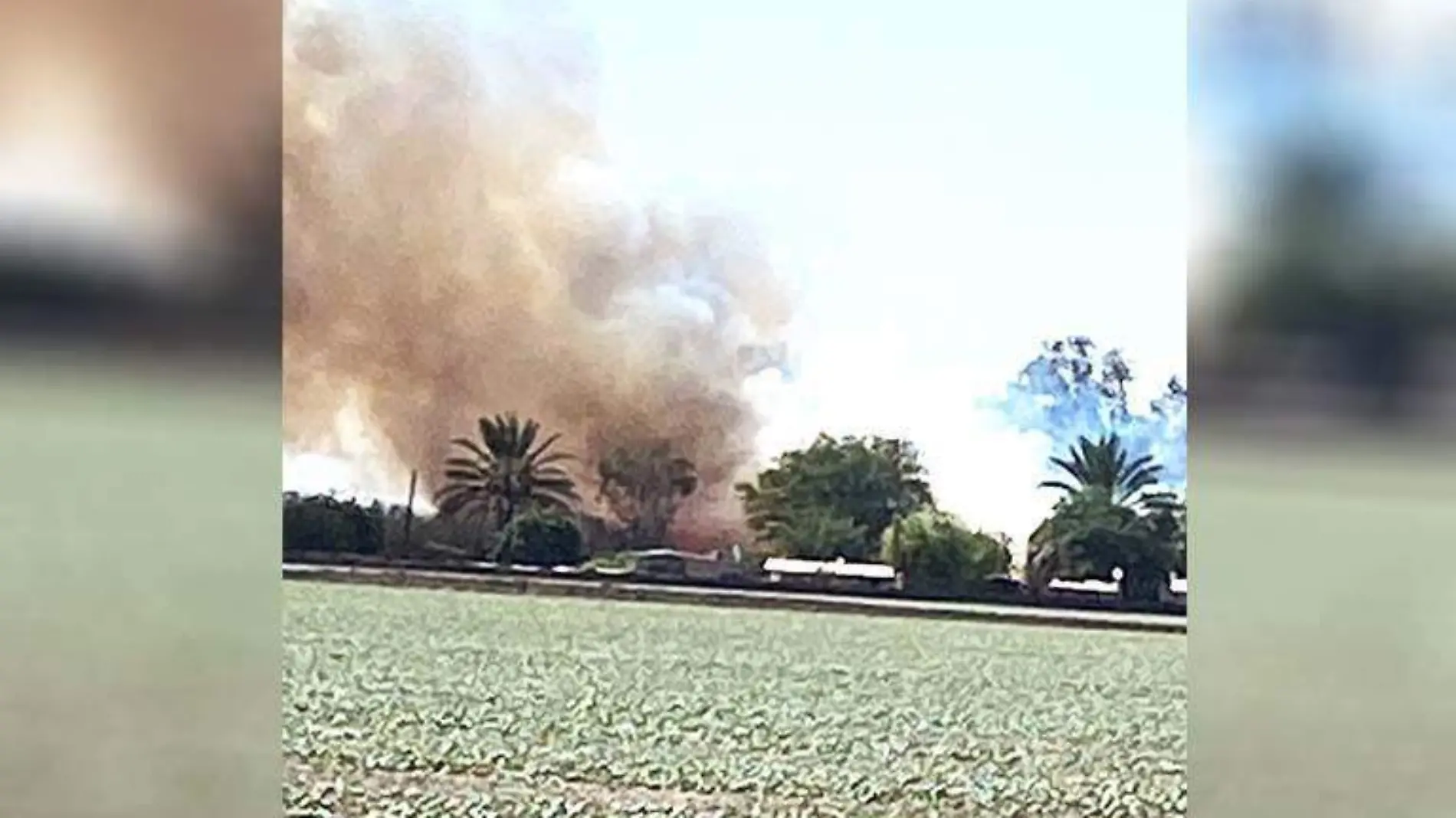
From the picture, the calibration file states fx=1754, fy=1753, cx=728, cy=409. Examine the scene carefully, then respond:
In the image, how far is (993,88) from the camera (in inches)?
101

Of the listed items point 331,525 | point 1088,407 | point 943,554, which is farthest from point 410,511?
point 1088,407

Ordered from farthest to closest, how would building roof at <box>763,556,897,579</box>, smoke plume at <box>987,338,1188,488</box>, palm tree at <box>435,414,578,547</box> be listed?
1. palm tree at <box>435,414,578,547</box>
2. building roof at <box>763,556,897,579</box>
3. smoke plume at <box>987,338,1188,488</box>

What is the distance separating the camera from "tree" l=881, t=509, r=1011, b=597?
8.45ft

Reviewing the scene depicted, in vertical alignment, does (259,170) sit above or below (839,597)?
above

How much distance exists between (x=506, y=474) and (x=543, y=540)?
118 millimetres

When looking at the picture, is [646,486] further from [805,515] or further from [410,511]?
[410,511]

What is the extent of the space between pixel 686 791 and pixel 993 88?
1171mm

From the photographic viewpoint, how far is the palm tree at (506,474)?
8.95 feet

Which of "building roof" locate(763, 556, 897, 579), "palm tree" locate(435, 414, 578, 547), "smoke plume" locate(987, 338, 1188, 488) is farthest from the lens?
"palm tree" locate(435, 414, 578, 547)

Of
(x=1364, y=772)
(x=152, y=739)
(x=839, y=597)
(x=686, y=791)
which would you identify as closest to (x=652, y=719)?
(x=686, y=791)

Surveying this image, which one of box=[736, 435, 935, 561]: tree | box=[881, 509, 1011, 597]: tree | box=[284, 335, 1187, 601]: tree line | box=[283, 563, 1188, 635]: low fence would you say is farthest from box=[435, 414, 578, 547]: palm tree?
box=[881, 509, 1011, 597]: tree

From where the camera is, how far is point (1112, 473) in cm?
253

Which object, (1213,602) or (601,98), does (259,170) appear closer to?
(601,98)

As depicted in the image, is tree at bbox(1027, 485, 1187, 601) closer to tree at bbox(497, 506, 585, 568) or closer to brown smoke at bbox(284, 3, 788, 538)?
brown smoke at bbox(284, 3, 788, 538)
